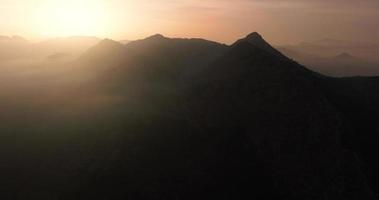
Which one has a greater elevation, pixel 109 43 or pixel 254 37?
pixel 254 37

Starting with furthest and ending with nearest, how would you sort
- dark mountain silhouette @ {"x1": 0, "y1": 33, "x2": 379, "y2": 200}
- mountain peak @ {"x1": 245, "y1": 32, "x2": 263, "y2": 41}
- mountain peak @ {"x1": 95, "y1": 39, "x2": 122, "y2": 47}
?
mountain peak @ {"x1": 95, "y1": 39, "x2": 122, "y2": 47}, mountain peak @ {"x1": 245, "y1": 32, "x2": 263, "y2": 41}, dark mountain silhouette @ {"x1": 0, "y1": 33, "x2": 379, "y2": 200}

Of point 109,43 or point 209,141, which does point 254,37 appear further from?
point 209,141

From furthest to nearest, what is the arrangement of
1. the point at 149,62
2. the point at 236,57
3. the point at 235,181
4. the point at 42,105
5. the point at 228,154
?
the point at 149,62
the point at 236,57
the point at 42,105
the point at 228,154
the point at 235,181

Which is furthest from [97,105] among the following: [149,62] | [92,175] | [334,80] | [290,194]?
[334,80]

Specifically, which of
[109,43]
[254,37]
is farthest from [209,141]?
[109,43]

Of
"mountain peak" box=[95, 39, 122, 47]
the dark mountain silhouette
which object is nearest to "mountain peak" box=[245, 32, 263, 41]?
"mountain peak" box=[95, 39, 122, 47]

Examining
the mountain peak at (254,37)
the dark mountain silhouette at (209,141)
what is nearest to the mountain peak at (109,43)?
the mountain peak at (254,37)

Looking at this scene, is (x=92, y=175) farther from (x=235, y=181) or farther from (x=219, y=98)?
(x=219, y=98)

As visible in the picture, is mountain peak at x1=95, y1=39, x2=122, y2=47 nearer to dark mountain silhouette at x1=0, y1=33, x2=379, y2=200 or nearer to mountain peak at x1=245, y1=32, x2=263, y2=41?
mountain peak at x1=245, y1=32, x2=263, y2=41
